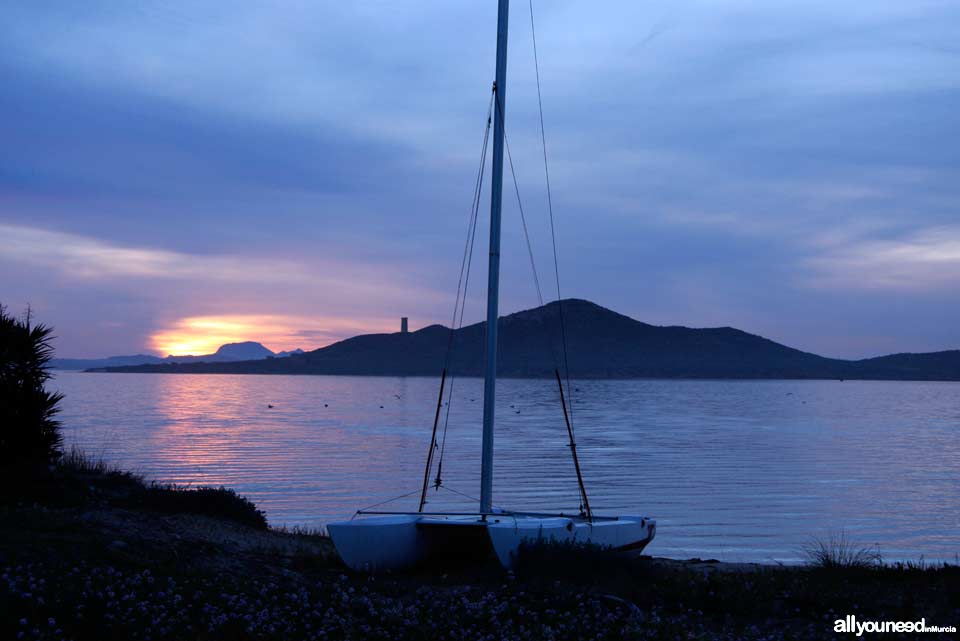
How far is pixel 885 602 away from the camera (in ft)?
32.4

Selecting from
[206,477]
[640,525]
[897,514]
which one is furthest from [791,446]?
[640,525]

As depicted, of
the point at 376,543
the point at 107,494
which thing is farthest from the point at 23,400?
the point at 376,543

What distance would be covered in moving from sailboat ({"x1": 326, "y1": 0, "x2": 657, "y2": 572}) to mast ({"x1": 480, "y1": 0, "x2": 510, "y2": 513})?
0.01 m

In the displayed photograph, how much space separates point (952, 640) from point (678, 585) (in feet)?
10.4

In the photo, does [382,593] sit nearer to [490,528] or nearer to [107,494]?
[490,528]

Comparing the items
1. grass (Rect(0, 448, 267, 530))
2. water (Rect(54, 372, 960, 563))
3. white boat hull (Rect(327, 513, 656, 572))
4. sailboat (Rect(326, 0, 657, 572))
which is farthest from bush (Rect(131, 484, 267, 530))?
water (Rect(54, 372, 960, 563))

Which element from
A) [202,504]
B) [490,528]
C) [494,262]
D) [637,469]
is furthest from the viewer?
[637,469]

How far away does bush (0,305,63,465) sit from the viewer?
1591 centimetres

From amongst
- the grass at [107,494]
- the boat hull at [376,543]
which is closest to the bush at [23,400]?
the grass at [107,494]

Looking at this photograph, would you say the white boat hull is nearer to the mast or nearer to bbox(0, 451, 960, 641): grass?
bbox(0, 451, 960, 641): grass

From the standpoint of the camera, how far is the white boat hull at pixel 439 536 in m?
12.1

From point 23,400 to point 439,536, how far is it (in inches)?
328

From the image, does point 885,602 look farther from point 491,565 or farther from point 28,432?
point 28,432

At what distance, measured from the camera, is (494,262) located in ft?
45.4
